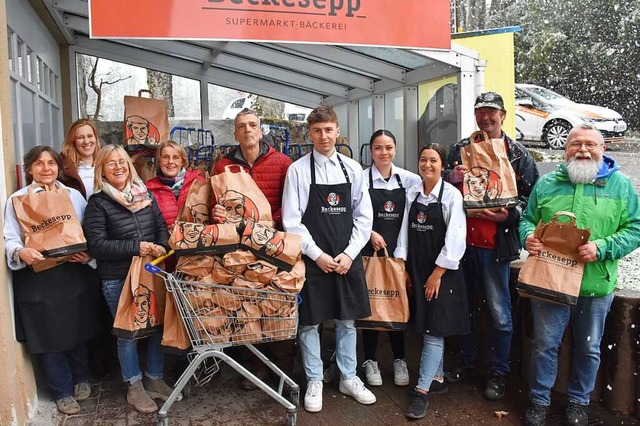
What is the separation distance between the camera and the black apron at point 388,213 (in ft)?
12.7

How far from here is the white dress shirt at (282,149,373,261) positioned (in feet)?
11.8

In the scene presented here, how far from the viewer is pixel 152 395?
12.7ft

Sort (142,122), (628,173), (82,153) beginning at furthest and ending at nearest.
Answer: (628,173)
(142,122)
(82,153)

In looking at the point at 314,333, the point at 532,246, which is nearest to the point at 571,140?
the point at 532,246

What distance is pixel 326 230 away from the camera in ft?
12.0

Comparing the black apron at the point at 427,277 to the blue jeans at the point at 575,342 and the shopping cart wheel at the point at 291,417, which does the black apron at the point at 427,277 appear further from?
the shopping cart wheel at the point at 291,417

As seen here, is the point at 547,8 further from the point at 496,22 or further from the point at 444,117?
the point at 444,117

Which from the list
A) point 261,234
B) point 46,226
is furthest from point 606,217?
point 46,226

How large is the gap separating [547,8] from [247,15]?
20034 millimetres

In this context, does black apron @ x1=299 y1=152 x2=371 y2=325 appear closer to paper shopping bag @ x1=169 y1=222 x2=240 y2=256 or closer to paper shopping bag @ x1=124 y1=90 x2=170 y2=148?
paper shopping bag @ x1=169 y1=222 x2=240 y2=256

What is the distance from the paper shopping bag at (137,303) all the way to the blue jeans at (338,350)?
1.01 meters

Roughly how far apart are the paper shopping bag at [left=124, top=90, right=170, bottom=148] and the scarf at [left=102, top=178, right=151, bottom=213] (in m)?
1.62

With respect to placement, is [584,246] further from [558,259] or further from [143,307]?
[143,307]

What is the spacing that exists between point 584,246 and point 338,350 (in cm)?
175
